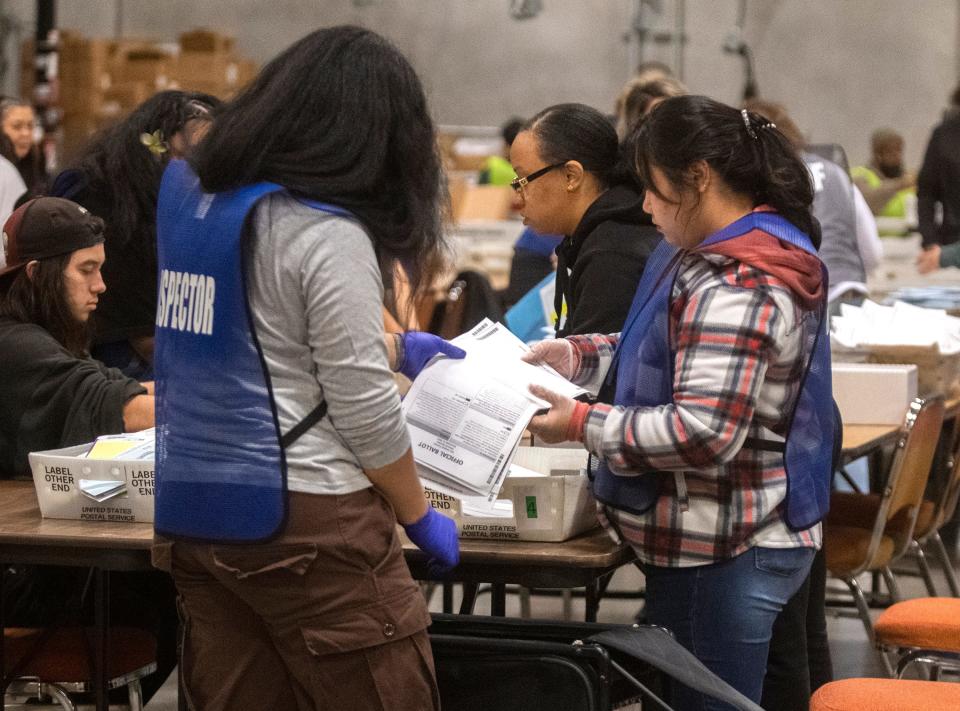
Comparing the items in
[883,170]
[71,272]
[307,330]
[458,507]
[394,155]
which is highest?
[394,155]

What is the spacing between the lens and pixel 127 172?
10.8 ft

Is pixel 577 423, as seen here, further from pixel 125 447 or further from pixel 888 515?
pixel 888 515

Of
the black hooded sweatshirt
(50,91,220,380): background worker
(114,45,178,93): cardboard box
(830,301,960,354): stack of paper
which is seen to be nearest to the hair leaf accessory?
(50,91,220,380): background worker

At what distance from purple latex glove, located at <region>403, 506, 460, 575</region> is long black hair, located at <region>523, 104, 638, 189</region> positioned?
1.16m

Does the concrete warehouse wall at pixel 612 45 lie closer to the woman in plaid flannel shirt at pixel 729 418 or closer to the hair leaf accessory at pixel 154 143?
the hair leaf accessory at pixel 154 143

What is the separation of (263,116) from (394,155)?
168 mm

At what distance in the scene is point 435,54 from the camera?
10.9 meters

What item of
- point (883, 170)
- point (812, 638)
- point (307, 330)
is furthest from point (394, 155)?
point (883, 170)

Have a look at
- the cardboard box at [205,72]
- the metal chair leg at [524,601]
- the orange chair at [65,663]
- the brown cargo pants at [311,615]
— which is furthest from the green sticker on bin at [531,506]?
the cardboard box at [205,72]

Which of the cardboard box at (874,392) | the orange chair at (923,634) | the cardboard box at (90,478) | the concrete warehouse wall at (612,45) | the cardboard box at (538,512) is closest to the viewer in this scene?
the cardboard box at (538,512)

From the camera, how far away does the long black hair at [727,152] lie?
2.10 m

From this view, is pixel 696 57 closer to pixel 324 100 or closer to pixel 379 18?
pixel 379 18

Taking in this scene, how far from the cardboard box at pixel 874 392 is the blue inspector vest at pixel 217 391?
8.07 feet

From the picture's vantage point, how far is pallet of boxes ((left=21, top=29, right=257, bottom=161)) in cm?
970
